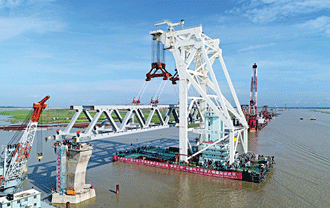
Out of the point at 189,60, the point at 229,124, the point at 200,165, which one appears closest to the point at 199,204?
the point at 200,165

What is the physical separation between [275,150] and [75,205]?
127 ft

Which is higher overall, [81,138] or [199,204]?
[81,138]

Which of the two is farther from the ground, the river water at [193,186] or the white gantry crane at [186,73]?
the white gantry crane at [186,73]

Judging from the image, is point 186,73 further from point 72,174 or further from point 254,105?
point 254,105

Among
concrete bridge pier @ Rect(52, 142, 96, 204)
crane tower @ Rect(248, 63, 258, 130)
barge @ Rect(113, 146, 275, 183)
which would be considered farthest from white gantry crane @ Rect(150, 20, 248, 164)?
crane tower @ Rect(248, 63, 258, 130)

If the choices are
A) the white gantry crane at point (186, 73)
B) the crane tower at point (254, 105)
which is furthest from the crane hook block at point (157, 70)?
the crane tower at point (254, 105)

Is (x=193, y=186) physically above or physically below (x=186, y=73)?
below

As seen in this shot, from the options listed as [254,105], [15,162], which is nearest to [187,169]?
[15,162]

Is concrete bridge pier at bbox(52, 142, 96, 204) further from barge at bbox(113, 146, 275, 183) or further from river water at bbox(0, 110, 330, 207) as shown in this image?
barge at bbox(113, 146, 275, 183)

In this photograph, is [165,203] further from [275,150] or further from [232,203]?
[275,150]

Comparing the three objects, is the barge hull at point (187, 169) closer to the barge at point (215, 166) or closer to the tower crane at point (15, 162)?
the barge at point (215, 166)

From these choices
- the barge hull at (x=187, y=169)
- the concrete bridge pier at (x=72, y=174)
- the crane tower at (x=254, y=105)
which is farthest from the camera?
the crane tower at (x=254, y=105)

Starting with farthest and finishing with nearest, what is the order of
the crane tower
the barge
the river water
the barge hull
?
the crane tower < the barge hull < the barge < the river water

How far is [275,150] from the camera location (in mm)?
45250
